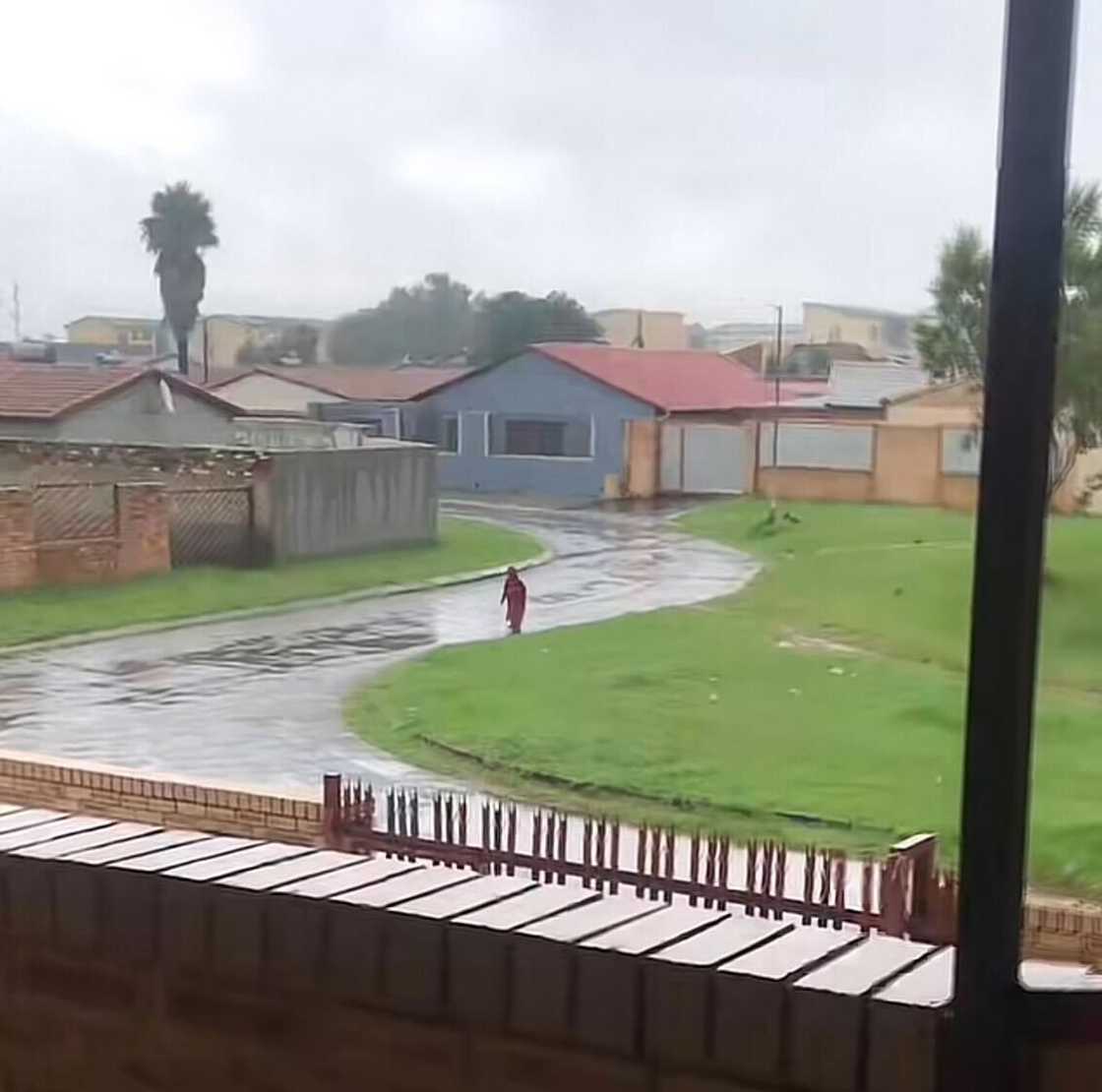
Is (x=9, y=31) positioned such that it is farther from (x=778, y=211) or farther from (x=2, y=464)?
(x=778, y=211)

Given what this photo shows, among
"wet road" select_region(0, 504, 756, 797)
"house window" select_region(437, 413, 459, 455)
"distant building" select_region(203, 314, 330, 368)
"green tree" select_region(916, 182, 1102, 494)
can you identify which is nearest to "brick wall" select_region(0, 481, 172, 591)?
"wet road" select_region(0, 504, 756, 797)

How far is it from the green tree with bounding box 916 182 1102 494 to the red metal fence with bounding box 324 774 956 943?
0.45 meters

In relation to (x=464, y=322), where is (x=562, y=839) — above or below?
below

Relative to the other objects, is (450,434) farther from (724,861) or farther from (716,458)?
(724,861)

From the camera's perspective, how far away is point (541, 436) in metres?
1.98

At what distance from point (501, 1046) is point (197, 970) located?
39cm

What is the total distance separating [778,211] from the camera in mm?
1752

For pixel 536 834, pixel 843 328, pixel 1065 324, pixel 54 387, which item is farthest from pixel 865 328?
pixel 54 387

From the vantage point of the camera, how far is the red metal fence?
167 cm

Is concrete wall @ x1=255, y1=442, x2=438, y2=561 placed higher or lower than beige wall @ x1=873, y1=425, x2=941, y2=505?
lower

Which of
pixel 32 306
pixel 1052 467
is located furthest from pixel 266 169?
pixel 1052 467

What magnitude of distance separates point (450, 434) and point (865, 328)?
55cm

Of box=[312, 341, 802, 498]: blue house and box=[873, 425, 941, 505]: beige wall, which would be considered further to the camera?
box=[312, 341, 802, 498]: blue house

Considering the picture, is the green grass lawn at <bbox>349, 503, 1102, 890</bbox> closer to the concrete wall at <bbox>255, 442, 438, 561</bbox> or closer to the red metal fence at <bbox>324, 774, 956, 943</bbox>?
the red metal fence at <bbox>324, 774, 956, 943</bbox>
